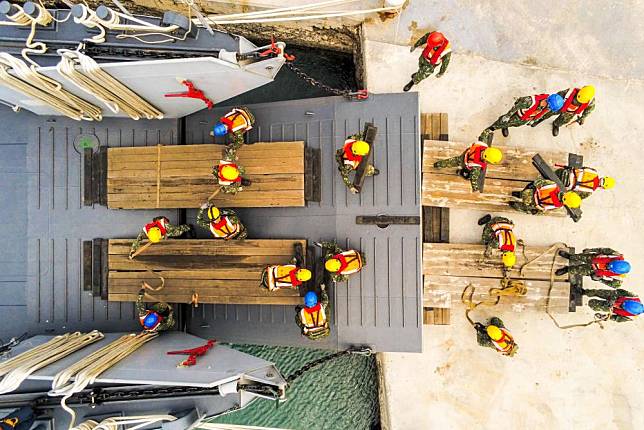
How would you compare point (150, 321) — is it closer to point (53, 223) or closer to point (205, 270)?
point (205, 270)

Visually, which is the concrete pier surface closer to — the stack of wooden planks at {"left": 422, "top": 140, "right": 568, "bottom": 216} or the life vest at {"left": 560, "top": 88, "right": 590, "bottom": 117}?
the stack of wooden planks at {"left": 422, "top": 140, "right": 568, "bottom": 216}

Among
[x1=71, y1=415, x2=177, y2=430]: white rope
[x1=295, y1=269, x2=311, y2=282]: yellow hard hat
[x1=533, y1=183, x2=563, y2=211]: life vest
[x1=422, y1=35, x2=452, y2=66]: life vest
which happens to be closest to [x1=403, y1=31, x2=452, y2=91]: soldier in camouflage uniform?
[x1=422, y1=35, x2=452, y2=66]: life vest

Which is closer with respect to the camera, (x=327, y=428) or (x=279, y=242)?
(x=279, y=242)

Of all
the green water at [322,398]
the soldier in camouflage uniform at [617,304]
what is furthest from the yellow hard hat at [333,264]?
the soldier in camouflage uniform at [617,304]

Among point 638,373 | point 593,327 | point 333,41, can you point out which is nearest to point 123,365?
point 333,41

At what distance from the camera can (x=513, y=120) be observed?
4.95 m

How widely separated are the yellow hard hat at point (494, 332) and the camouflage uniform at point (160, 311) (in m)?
3.56

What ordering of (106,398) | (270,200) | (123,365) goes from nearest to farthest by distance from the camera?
1. (106,398)
2. (123,365)
3. (270,200)

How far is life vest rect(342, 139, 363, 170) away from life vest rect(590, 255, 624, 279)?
9.13 feet

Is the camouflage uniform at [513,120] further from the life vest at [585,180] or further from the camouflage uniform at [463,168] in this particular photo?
the life vest at [585,180]

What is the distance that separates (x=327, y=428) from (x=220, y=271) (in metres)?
3.14

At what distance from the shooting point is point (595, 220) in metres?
5.36

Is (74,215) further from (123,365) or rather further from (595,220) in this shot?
(595,220)

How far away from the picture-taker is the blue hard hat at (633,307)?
14.8ft
